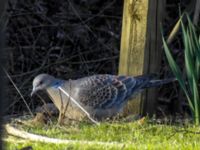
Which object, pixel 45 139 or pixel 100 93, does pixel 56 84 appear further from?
pixel 45 139

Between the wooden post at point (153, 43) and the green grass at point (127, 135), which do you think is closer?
the green grass at point (127, 135)

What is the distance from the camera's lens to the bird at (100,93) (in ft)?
20.8

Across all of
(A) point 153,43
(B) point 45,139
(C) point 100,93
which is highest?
(A) point 153,43

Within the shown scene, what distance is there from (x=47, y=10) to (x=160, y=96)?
2.38 m

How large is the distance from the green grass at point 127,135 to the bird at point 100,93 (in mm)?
791

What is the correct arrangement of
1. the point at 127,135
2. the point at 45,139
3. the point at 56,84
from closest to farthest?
the point at 45,139 → the point at 127,135 → the point at 56,84

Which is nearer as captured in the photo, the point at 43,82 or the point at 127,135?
the point at 127,135

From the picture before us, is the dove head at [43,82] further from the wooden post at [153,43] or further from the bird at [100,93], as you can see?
the wooden post at [153,43]

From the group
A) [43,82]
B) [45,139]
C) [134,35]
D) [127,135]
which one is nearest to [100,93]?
[43,82]

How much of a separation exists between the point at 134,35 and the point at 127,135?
158 centimetres

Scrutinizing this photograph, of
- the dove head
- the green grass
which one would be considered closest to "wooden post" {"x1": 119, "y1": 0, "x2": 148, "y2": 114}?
the green grass

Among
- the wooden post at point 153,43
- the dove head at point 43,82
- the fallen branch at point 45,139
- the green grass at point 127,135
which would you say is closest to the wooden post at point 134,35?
the wooden post at point 153,43

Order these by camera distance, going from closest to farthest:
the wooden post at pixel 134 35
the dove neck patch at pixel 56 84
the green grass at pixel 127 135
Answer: the green grass at pixel 127 135 < the wooden post at pixel 134 35 < the dove neck patch at pixel 56 84

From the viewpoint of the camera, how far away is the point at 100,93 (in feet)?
22.1
